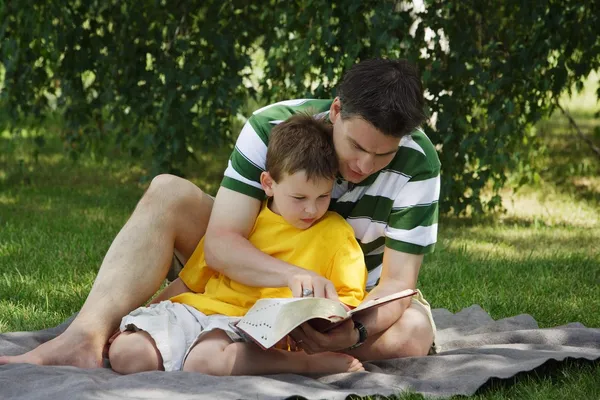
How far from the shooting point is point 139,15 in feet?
18.2

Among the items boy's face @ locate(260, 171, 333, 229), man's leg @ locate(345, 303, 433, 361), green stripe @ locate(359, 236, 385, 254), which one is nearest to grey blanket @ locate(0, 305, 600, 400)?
man's leg @ locate(345, 303, 433, 361)

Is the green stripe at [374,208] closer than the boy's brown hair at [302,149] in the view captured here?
No

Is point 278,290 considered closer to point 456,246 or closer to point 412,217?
point 412,217

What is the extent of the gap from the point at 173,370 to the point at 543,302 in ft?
5.90

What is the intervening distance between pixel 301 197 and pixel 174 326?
0.52 metres

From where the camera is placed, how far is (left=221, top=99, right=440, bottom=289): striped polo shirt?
2.92 meters

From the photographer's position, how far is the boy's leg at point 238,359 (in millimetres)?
2750

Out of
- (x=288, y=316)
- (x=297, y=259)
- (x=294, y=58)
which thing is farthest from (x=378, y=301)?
(x=294, y=58)

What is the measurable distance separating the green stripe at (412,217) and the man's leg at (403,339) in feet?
0.84

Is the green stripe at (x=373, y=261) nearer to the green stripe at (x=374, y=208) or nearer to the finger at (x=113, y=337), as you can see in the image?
the green stripe at (x=374, y=208)

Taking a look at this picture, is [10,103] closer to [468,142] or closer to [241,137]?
[468,142]

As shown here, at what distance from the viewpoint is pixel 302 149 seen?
9.06 ft

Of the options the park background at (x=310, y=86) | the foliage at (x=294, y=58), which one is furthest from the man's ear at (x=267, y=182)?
the foliage at (x=294, y=58)

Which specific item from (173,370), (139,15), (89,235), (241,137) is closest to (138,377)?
(173,370)
